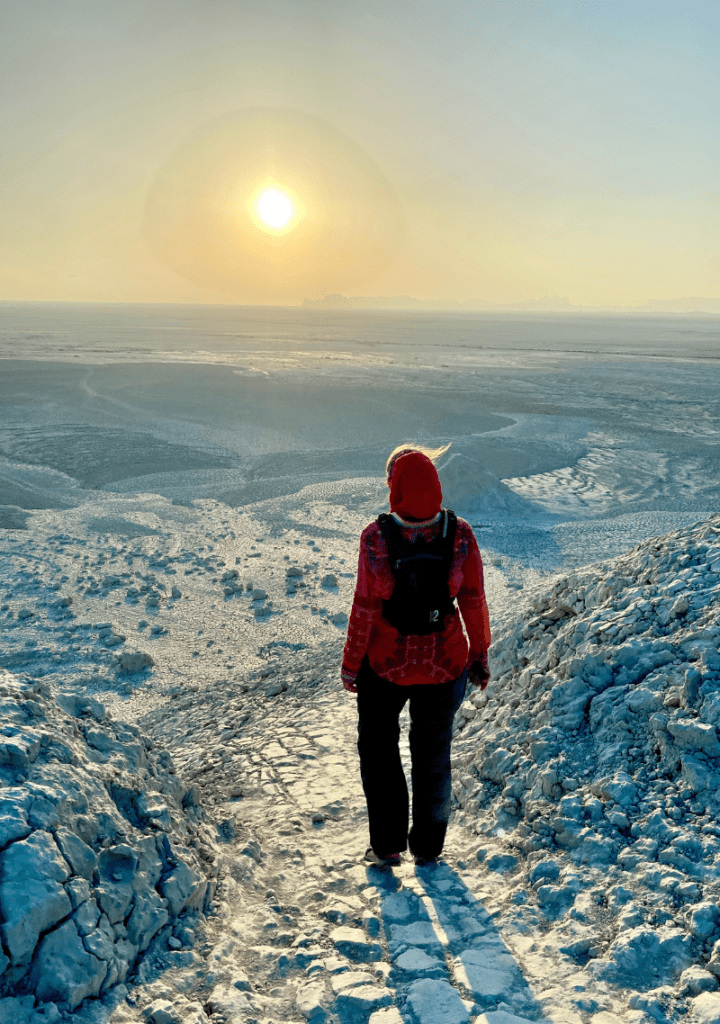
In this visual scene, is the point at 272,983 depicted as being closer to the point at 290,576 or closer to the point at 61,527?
the point at 290,576

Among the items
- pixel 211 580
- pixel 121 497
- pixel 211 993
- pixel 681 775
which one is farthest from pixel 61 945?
pixel 121 497

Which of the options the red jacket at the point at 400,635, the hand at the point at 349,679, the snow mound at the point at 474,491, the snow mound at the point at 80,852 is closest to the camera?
the snow mound at the point at 80,852

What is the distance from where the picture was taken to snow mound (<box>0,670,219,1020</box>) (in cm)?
195

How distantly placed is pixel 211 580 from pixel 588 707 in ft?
18.8

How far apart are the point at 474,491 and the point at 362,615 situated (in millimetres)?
9887

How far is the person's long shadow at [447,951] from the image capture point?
2156 millimetres

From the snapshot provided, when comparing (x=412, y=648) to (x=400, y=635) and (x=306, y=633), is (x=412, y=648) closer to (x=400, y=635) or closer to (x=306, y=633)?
(x=400, y=635)

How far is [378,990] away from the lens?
2.22 metres

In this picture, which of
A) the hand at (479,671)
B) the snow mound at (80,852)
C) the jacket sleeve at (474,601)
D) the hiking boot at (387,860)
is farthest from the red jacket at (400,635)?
the snow mound at (80,852)

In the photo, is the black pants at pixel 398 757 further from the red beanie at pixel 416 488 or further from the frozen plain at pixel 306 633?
the red beanie at pixel 416 488

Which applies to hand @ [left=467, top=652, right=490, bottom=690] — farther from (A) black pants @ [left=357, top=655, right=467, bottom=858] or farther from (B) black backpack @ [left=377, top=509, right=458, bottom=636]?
(B) black backpack @ [left=377, top=509, right=458, bottom=636]

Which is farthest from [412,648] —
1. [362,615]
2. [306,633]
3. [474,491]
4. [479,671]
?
[474,491]

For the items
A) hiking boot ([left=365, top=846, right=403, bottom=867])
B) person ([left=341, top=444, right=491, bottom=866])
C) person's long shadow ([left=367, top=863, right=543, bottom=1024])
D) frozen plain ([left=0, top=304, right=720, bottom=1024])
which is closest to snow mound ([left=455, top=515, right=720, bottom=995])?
frozen plain ([left=0, top=304, right=720, bottom=1024])

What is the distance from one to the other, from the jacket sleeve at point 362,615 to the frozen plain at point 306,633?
1.01 meters
